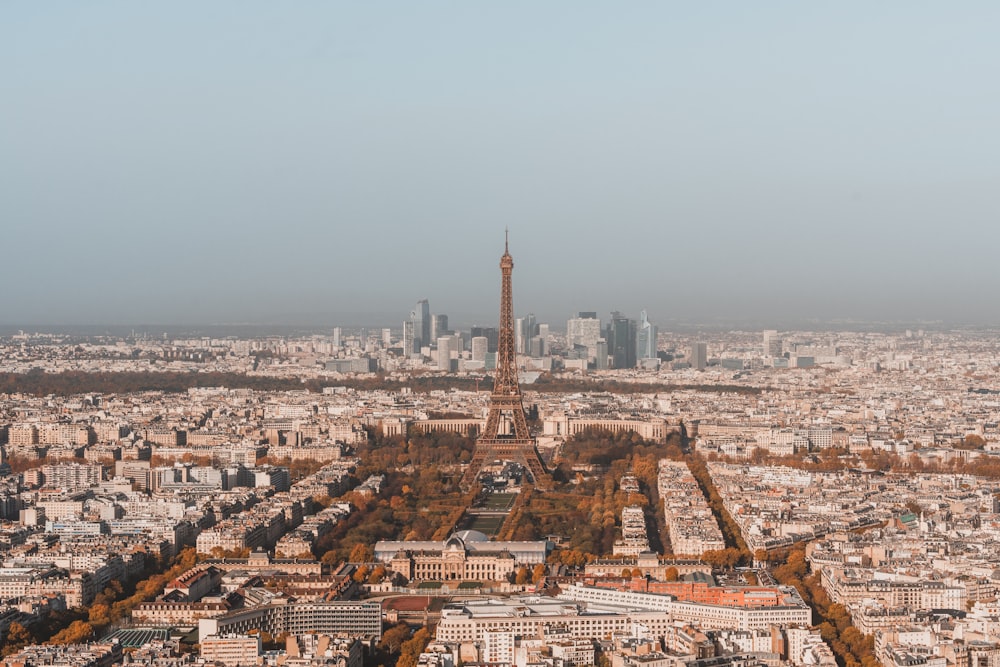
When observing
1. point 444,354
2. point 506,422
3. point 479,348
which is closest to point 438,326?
point 479,348

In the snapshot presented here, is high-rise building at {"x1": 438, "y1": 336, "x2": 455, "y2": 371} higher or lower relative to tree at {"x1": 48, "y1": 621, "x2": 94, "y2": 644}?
higher

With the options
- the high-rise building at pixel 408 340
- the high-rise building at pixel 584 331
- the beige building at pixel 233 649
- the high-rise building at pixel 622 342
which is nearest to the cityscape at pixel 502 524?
the beige building at pixel 233 649

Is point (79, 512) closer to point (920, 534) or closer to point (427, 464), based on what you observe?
point (427, 464)

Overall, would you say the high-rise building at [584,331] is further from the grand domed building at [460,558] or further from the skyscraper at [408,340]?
the grand domed building at [460,558]

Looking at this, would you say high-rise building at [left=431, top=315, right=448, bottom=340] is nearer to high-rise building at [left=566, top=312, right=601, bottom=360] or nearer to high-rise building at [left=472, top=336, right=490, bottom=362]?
high-rise building at [left=566, top=312, right=601, bottom=360]

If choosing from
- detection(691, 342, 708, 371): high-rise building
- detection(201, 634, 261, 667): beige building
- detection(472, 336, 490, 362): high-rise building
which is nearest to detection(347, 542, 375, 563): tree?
detection(201, 634, 261, 667): beige building

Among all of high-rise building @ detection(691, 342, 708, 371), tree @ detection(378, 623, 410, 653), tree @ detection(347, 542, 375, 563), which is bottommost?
tree @ detection(378, 623, 410, 653)

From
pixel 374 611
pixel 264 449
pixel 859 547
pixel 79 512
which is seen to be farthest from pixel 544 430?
pixel 374 611
